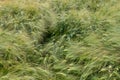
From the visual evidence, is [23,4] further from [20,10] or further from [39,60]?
[39,60]

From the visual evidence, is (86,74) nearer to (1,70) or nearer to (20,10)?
(1,70)

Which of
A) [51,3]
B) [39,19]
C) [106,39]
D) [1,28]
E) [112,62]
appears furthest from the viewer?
[51,3]

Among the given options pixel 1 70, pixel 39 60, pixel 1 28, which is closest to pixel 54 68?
pixel 39 60

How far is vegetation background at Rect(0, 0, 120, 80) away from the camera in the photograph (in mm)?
4258

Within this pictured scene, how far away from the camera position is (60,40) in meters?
5.23

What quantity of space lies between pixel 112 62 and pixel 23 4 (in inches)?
102

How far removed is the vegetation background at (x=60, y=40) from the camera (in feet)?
14.0

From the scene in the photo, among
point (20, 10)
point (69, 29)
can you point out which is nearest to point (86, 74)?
point (69, 29)

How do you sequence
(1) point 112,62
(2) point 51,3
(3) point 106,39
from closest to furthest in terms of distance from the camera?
(1) point 112,62 → (3) point 106,39 → (2) point 51,3

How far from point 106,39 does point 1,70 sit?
5.37 feet

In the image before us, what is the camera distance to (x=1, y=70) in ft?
14.3

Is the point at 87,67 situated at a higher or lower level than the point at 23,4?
lower

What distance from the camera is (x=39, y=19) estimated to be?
567 centimetres

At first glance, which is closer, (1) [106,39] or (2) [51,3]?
(1) [106,39]
